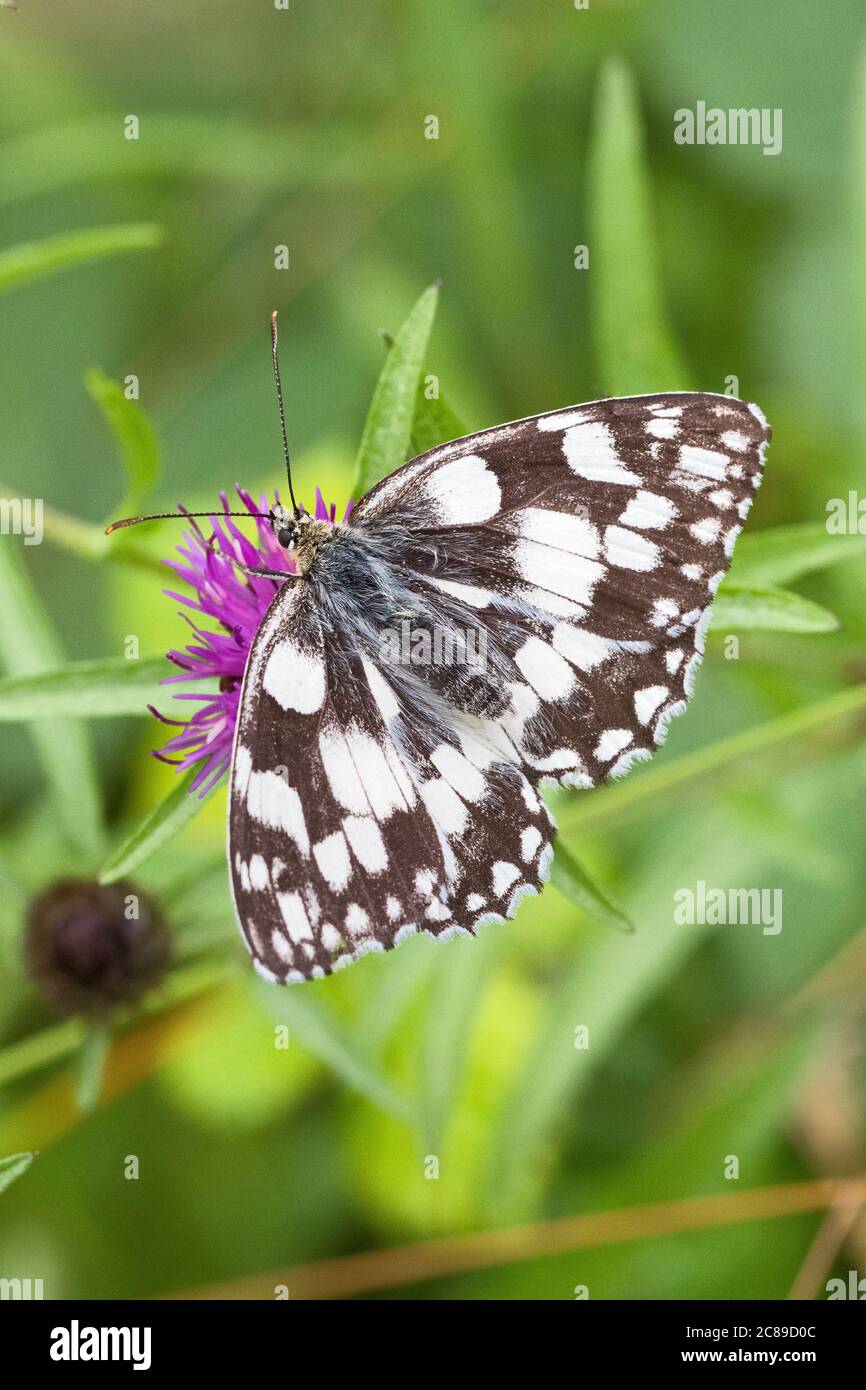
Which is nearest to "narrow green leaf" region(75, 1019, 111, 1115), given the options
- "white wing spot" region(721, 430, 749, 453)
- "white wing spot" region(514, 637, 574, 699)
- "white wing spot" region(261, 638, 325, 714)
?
"white wing spot" region(261, 638, 325, 714)

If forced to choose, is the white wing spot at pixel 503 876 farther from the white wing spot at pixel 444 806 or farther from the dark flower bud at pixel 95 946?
the dark flower bud at pixel 95 946

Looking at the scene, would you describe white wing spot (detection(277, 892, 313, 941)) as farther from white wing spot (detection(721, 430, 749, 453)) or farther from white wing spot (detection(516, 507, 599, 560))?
white wing spot (detection(721, 430, 749, 453))

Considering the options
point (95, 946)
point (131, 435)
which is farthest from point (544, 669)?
point (95, 946)

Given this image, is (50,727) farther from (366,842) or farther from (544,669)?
Result: (544,669)

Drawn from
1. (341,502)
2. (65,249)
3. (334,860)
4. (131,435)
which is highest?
(341,502)
